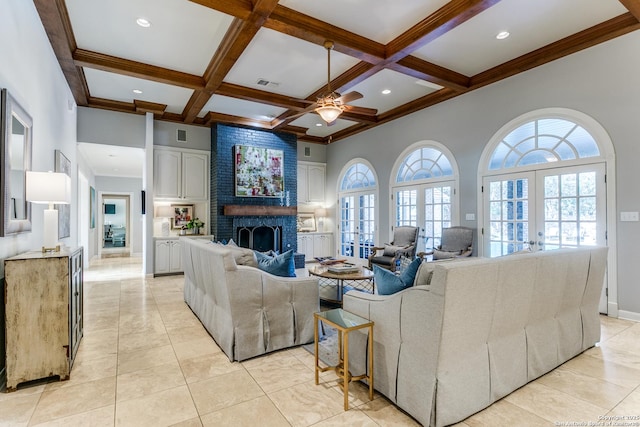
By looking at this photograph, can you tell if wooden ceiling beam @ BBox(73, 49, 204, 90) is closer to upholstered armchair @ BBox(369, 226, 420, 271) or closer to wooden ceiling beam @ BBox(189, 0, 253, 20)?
wooden ceiling beam @ BBox(189, 0, 253, 20)

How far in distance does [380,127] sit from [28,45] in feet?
18.6

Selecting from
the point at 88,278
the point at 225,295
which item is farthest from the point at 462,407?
the point at 88,278

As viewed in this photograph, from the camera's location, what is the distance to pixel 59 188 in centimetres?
262

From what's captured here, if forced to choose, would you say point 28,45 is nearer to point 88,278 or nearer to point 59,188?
point 59,188

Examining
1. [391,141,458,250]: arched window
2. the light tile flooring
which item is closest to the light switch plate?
the light tile flooring

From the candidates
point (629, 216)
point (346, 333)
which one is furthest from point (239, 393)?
point (629, 216)

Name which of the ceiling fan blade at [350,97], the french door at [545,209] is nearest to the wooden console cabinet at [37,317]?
the ceiling fan blade at [350,97]

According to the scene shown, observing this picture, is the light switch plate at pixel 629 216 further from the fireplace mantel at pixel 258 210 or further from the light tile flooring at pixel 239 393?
the fireplace mantel at pixel 258 210

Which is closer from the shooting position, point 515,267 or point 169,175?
point 515,267

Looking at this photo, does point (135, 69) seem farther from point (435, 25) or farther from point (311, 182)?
point (311, 182)

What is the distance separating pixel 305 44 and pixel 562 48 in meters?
3.14

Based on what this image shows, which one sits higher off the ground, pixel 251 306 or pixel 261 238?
pixel 261 238

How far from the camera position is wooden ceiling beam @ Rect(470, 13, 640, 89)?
3.51 m

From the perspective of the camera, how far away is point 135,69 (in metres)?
4.52
